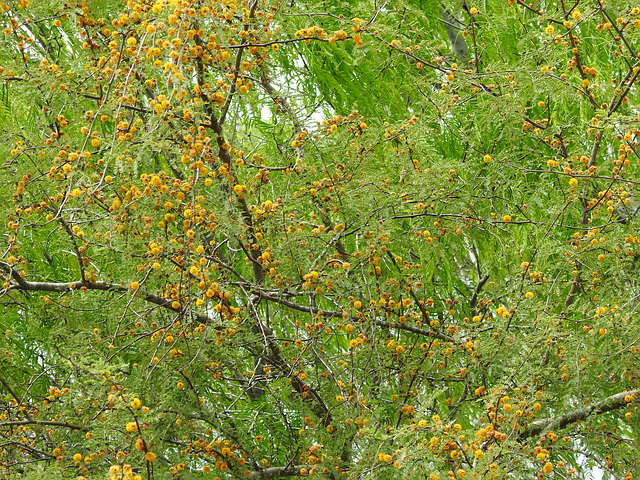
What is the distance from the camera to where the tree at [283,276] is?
259 cm

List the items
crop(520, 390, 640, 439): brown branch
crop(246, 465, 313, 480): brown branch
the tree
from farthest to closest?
crop(246, 465, 313, 480): brown branch
crop(520, 390, 640, 439): brown branch
the tree

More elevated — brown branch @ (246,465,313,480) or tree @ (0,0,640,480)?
tree @ (0,0,640,480)

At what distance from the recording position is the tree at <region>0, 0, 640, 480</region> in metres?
2.59

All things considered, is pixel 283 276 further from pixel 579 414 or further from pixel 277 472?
pixel 579 414

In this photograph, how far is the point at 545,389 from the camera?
11.0 ft

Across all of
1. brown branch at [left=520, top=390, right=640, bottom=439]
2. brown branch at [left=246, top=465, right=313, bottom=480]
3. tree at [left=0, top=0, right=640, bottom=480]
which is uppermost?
tree at [left=0, top=0, right=640, bottom=480]

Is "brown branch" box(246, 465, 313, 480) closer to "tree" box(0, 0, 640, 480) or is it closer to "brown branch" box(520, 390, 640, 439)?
"tree" box(0, 0, 640, 480)

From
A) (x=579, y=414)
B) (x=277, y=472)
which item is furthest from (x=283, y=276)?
(x=579, y=414)

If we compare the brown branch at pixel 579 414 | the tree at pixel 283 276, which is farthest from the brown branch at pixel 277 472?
the brown branch at pixel 579 414

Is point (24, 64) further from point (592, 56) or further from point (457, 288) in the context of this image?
point (592, 56)

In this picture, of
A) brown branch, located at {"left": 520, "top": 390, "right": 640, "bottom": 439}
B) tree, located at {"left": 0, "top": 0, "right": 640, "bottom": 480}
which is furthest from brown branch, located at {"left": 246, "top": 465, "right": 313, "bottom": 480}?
brown branch, located at {"left": 520, "top": 390, "right": 640, "bottom": 439}

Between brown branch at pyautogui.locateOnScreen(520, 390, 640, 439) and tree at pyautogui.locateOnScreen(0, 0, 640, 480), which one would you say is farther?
brown branch at pyautogui.locateOnScreen(520, 390, 640, 439)

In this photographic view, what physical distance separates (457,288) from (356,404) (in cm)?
279

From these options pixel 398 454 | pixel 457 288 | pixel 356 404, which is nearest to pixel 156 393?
pixel 356 404
